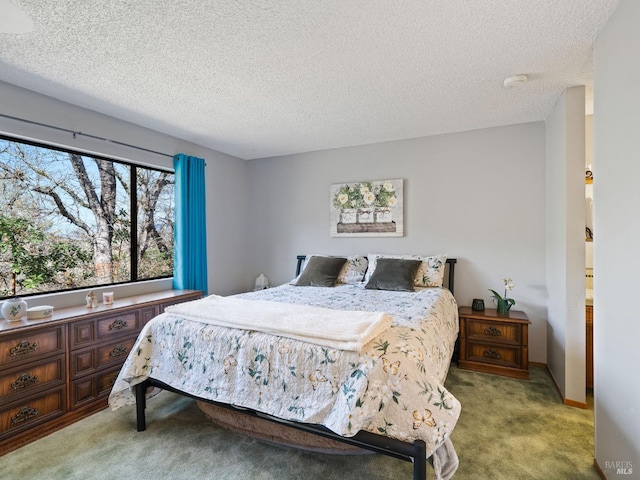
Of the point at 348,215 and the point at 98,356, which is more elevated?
the point at 348,215

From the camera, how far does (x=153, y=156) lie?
3498 mm

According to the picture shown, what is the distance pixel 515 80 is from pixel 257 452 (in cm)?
318

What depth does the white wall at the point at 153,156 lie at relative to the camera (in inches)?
98.7

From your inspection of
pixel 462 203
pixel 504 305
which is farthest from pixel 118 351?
pixel 462 203

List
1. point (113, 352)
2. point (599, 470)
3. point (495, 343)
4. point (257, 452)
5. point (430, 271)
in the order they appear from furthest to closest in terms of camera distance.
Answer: point (430, 271) < point (495, 343) < point (113, 352) < point (257, 452) < point (599, 470)

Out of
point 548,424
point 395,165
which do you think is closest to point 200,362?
point 548,424

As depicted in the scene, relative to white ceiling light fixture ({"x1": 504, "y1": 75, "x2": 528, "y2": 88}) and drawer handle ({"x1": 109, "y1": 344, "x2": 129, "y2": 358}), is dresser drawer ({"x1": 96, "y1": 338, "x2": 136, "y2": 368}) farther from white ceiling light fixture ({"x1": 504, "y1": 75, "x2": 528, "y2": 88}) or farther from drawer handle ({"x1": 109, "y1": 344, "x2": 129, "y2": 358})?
white ceiling light fixture ({"x1": 504, "y1": 75, "x2": 528, "y2": 88})

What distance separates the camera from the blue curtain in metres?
3.65

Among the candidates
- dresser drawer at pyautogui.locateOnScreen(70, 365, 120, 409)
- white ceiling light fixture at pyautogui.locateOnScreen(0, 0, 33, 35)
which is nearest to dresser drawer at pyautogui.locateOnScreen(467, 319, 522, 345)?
dresser drawer at pyautogui.locateOnScreen(70, 365, 120, 409)

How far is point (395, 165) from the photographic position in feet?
12.9

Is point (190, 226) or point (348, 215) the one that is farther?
point (348, 215)

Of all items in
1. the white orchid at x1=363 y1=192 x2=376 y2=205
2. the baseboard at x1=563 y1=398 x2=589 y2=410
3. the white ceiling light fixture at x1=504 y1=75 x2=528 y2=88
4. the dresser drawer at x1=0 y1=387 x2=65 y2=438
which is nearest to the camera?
the dresser drawer at x1=0 y1=387 x2=65 y2=438

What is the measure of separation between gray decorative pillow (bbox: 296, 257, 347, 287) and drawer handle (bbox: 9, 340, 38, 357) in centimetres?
230

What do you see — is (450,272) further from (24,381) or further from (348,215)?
(24,381)
